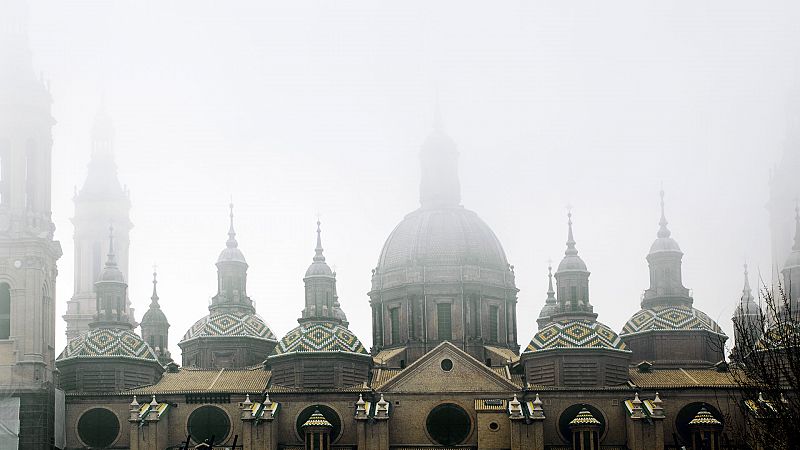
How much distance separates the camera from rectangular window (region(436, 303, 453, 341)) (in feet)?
239

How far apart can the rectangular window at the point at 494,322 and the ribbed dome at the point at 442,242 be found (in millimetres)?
2491

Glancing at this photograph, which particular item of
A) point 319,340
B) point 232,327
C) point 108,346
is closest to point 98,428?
point 108,346

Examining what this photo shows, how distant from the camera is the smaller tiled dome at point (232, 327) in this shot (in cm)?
7550

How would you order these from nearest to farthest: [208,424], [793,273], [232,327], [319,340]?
[208,424]
[319,340]
[793,273]
[232,327]

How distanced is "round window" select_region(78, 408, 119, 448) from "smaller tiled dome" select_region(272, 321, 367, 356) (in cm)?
864

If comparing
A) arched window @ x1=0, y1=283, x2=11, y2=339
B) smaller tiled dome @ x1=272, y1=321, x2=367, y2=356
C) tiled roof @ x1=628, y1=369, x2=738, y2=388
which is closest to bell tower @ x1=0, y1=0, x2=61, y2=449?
arched window @ x1=0, y1=283, x2=11, y2=339

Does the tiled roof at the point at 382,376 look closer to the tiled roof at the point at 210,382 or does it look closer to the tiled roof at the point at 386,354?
the tiled roof at the point at 386,354

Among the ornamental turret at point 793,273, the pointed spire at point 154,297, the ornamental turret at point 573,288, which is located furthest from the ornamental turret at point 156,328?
the ornamental turret at point 793,273

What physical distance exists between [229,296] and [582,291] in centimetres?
2092

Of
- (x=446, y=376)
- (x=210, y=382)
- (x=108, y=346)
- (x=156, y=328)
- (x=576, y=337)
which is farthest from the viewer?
(x=156, y=328)

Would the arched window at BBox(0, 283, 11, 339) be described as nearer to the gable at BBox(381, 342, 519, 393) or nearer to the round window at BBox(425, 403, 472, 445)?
the gable at BBox(381, 342, 519, 393)

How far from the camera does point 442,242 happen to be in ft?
245

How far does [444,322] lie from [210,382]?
1369 centimetres

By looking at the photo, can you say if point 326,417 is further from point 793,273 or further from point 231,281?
point 793,273
